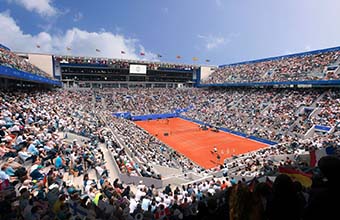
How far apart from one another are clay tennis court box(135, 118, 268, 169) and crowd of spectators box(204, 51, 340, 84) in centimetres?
1609

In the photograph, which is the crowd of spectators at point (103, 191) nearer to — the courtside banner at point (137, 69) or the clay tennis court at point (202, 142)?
the clay tennis court at point (202, 142)

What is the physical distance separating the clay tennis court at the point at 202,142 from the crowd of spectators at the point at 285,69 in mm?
16093

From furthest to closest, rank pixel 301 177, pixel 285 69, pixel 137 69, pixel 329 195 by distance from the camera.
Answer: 1. pixel 137 69
2. pixel 285 69
3. pixel 301 177
4. pixel 329 195

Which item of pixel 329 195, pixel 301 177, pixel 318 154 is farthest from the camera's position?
pixel 318 154

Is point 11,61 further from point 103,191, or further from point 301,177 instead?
point 301,177

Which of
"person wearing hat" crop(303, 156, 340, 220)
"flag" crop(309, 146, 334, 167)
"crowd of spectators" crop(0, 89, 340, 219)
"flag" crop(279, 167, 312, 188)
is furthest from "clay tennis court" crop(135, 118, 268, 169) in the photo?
"person wearing hat" crop(303, 156, 340, 220)

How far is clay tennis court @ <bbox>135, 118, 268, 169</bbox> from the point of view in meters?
24.1

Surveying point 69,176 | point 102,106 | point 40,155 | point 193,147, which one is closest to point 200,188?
point 69,176

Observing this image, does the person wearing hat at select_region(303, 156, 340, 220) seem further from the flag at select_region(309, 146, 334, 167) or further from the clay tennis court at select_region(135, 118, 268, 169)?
the clay tennis court at select_region(135, 118, 268, 169)

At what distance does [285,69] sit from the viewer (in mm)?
Result: 40969

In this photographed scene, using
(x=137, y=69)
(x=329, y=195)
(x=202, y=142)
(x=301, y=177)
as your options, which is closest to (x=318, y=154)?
(x=301, y=177)

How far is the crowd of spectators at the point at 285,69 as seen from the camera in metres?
34.7

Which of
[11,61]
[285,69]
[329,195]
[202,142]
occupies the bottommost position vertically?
[202,142]

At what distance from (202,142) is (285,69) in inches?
980
